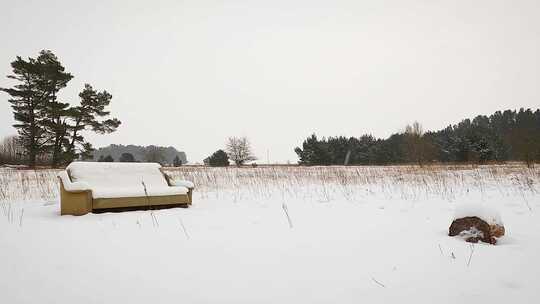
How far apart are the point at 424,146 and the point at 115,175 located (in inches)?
1103

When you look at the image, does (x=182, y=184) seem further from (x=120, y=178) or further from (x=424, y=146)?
(x=424, y=146)

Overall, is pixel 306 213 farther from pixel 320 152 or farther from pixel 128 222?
pixel 320 152

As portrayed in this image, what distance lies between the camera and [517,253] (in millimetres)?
2342

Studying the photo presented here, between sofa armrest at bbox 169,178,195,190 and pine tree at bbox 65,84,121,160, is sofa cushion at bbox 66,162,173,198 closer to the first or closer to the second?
sofa armrest at bbox 169,178,195,190

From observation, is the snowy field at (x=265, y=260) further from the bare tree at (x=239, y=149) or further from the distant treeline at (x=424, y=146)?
the bare tree at (x=239, y=149)

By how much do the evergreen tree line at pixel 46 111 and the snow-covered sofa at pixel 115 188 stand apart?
16751 mm

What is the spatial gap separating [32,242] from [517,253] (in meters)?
4.49

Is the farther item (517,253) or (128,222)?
(128,222)

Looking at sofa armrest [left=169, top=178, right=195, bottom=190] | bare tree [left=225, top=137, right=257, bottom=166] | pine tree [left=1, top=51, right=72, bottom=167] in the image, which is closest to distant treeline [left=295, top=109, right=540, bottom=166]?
bare tree [left=225, top=137, right=257, bottom=166]

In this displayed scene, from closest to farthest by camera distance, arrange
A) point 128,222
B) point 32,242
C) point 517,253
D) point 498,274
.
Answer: point 498,274
point 517,253
point 32,242
point 128,222

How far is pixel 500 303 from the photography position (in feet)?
5.28

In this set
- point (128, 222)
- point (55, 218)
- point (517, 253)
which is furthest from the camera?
point (55, 218)

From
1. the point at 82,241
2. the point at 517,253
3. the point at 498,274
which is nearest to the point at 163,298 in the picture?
the point at 82,241

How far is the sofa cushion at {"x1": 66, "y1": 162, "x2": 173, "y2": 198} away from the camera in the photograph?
4.68 metres
